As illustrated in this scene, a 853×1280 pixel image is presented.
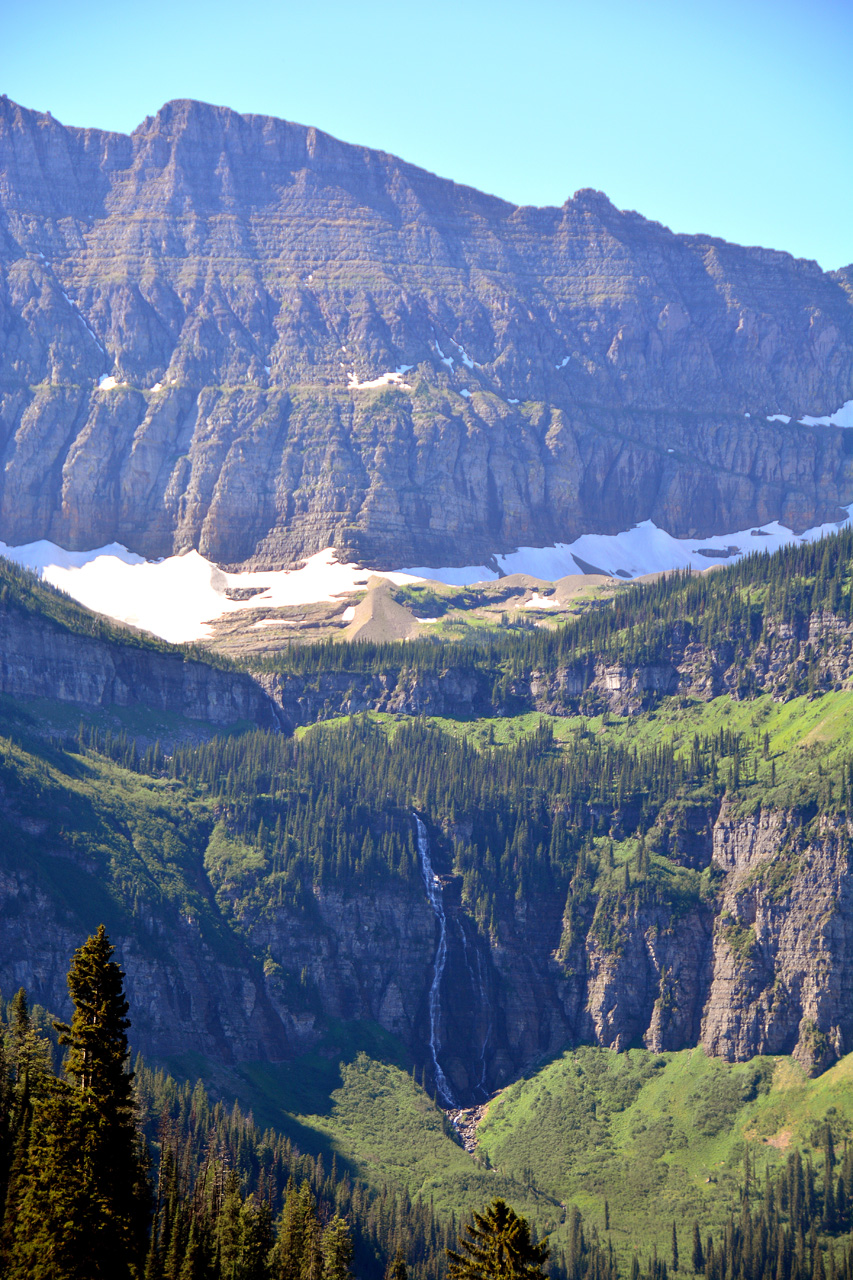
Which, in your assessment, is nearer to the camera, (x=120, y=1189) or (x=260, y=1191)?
(x=120, y=1189)

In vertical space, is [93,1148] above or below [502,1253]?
below

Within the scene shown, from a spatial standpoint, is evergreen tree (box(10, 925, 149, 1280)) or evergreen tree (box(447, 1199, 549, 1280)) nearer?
evergreen tree (box(447, 1199, 549, 1280))

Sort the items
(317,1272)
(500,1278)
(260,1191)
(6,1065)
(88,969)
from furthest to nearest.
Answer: (260,1191) < (6,1065) < (317,1272) < (88,969) < (500,1278)

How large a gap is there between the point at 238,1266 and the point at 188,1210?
16.5 meters

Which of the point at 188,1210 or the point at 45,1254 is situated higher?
the point at 45,1254

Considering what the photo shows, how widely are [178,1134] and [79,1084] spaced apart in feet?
386

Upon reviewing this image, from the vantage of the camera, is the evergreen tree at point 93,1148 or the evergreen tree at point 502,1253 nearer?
the evergreen tree at point 502,1253

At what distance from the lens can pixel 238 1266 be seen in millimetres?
124375

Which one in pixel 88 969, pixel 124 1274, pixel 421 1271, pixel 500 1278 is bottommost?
pixel 421 1271

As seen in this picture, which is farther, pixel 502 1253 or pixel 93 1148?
pixel 93 1148

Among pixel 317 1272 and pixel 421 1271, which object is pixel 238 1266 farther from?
pixel 421 1271

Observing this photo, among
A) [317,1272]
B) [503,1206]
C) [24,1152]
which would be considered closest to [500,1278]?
[503,1206]

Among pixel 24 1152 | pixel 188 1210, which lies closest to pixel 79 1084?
pixel 24 1152

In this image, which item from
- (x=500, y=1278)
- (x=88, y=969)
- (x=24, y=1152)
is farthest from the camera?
(x=24, y=1152)
